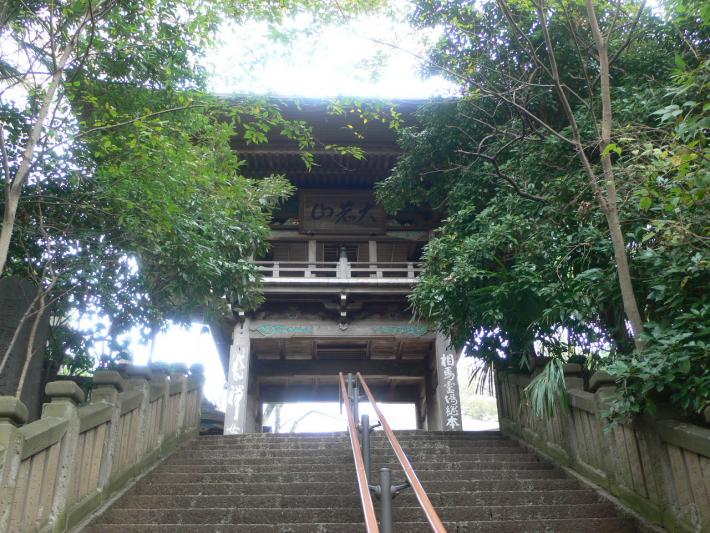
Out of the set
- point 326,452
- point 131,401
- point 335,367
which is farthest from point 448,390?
point 131,401

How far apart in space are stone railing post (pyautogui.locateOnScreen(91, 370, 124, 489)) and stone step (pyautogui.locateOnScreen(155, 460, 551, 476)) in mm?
989

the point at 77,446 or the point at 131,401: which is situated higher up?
the point at 131,401

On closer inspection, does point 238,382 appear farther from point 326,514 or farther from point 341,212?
point 326,514

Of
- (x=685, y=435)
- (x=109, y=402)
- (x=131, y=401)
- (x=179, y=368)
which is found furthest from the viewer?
(x=179, y=368)

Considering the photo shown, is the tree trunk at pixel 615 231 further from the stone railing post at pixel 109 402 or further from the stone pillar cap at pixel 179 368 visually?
the stone pillar cap at pixel 179 368

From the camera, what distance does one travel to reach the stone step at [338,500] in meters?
4.79

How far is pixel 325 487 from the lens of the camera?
5121 mm

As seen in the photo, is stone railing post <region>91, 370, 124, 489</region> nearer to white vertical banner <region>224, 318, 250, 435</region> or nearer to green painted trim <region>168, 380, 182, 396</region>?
green painted trim <region>168, 380, 182, 396</region>

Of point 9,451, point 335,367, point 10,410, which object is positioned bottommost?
point 9,451

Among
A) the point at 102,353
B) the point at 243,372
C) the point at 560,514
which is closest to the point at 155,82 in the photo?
the point at 102,353

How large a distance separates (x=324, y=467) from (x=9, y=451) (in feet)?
10.2

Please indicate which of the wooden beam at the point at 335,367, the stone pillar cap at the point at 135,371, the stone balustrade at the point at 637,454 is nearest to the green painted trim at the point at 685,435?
the stone balustrade at the point at 637,454

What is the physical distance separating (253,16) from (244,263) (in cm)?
302

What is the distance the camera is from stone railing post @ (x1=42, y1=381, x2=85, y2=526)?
4.15m
